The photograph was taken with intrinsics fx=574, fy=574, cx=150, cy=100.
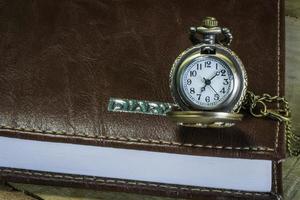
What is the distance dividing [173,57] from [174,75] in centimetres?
16

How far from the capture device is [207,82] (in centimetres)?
121

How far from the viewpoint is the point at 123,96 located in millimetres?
1305

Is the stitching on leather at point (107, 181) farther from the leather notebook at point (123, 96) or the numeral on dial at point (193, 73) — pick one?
the numeral on dial at point (193, 73)

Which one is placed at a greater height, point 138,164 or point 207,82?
point 207,82

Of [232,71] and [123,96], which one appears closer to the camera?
[232,71]

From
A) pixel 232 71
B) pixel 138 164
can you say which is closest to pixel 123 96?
pixel 138 164

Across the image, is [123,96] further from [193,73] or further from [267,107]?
[267,107]

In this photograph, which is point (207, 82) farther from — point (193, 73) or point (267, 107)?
point (267, 107)

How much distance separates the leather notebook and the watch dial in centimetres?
8

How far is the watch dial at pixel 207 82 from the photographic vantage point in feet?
3.94

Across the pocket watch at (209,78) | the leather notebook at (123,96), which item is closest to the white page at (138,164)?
the leather notebook at (123,96)

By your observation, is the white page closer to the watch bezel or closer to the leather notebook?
the leather notebook

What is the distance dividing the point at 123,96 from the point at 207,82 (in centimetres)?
21

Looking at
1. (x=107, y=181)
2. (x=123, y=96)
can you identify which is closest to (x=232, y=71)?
(x=123, y=96)
